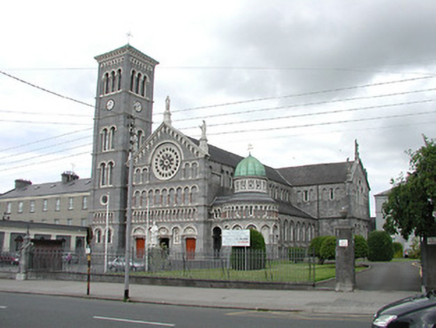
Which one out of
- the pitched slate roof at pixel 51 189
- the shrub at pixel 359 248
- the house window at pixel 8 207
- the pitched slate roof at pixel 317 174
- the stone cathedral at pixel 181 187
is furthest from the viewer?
the house window at pixel 8 207

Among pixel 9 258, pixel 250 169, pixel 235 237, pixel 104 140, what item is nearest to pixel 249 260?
pixel 235 237

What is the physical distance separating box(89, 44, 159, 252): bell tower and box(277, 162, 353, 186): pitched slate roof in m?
24.8

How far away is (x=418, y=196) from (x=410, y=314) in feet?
43.5

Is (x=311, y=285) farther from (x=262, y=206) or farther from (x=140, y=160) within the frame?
(x=140, y=160)

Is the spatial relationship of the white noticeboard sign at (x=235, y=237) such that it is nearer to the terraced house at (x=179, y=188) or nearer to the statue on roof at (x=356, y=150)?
the terraced house at (x=179, y=188)

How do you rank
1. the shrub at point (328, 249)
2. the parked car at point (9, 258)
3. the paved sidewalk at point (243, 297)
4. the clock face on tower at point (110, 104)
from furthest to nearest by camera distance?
the clock face on tower at point (110, 104) < the shrub at point (328, 249) < the parked car at point (9, 258) < the paved sidewalk at point (243, 297)

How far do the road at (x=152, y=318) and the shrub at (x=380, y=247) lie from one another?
4082 centimetres

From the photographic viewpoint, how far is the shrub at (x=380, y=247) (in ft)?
173

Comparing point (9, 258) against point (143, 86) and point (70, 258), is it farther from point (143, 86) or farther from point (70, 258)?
point (143, 86)

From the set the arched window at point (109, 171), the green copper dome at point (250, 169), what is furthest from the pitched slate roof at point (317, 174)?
the arched window at point (109, 171)

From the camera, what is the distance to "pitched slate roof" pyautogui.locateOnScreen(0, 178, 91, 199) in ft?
244

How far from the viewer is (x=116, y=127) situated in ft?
200

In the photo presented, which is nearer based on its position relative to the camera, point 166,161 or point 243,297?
point 243,297

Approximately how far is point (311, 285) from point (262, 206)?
1086 inches
